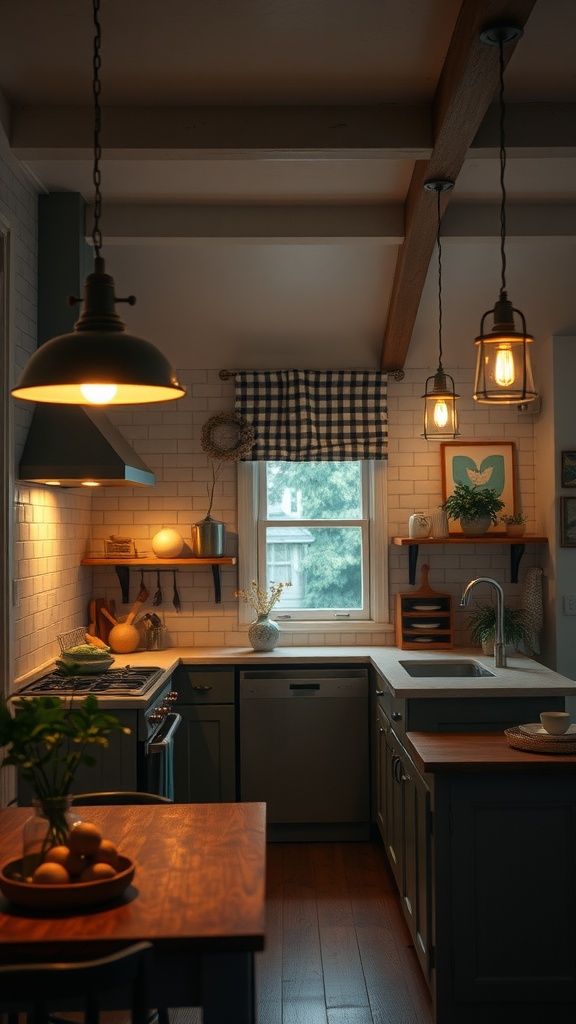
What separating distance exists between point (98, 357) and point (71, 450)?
2291mm

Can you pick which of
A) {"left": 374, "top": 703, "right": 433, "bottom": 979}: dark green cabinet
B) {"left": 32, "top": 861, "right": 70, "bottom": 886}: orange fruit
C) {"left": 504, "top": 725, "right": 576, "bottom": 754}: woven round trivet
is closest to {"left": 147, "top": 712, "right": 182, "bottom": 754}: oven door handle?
{"left": 374, "top": 703, "right": 433, "bottom": 979}: dark green cabinet

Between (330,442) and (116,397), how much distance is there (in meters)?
3.50

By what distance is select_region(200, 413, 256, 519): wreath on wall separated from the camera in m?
5.61

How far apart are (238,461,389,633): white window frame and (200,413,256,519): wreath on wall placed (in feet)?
0.54

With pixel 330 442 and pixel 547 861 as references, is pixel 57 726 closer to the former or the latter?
pixel 547 861

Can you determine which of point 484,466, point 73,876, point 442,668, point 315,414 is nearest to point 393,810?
point 442,668

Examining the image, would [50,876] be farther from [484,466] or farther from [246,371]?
[484,466]

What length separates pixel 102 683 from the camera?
422 cm

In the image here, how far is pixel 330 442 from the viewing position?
573cm

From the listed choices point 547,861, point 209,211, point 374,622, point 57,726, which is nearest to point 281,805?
point 374,622

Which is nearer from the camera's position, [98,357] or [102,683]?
[98,357]

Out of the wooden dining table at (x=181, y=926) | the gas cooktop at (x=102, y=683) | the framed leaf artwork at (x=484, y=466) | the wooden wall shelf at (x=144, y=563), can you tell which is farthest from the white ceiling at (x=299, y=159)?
the wooden dining table at (x=181, y=926)

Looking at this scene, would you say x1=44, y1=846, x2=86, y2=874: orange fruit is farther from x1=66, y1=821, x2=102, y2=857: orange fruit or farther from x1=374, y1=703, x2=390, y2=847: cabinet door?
x1=374, y1=703, x2=390, y2=847: cabinet door

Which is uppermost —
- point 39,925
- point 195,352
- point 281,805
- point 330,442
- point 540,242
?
point 540,242
